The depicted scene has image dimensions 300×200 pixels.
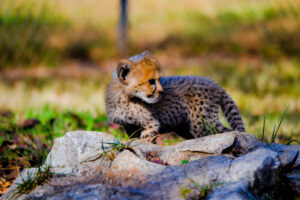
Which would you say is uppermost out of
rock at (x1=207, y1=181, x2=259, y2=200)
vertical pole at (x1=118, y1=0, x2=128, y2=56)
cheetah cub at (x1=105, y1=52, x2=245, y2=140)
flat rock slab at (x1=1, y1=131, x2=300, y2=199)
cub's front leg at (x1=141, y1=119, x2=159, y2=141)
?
vertical pole at (x1=118, y1=0, x2=128, y2=56)

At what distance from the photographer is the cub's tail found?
3778 mm

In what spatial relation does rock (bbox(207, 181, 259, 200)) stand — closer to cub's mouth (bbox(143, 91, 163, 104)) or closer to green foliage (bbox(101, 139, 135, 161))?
green foliage (bbox(101, 139, 135, 161))

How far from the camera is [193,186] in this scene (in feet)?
7.88

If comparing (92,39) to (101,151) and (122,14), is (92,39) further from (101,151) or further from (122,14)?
(101,151)

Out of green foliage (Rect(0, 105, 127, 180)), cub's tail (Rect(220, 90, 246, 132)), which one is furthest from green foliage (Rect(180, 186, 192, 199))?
green foliage (Rect(0, 105, 127, 180))

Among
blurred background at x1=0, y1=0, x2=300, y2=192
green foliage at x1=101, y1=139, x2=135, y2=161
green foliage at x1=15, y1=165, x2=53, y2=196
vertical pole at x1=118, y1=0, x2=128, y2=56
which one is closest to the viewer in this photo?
A: green foliage at x1=15, y1=165, x2=53, y2=196

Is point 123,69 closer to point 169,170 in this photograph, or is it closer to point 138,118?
point 138,118

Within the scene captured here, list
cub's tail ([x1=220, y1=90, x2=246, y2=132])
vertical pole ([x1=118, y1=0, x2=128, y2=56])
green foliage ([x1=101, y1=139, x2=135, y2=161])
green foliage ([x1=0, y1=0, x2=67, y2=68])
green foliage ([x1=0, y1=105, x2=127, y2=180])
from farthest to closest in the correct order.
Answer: green foliage ([x1=0, y1=0, x2=67, y2=68]) → vertical pole ([x1=118, y1=0, x2=128, y2=56]) → green foliage ([x1=0, y1=105, x2=127, y2=180]) → cub's tail ([x1=220, y1=90, x2=246, y2=132]) → green foliage ([x1=101, y1=139, x2=135, y2=161])

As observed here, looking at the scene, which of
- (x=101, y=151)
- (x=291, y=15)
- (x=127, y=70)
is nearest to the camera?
(x=101, y=151)

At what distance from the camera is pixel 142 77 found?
11.1 ft

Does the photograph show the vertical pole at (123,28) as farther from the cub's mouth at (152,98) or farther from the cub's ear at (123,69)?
the cub's mouth at (152,98)

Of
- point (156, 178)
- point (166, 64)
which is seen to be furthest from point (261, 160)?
point (166, 64)

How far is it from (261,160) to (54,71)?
776cm

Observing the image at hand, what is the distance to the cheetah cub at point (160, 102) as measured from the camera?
134 inches
